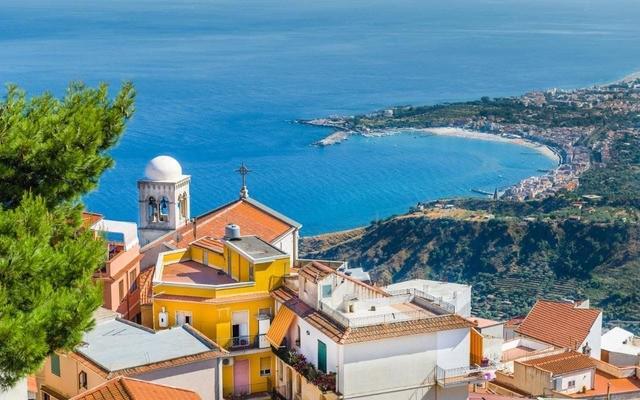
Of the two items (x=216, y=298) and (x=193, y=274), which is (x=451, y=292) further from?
(x=216, y=298)

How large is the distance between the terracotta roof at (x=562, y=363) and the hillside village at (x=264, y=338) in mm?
50

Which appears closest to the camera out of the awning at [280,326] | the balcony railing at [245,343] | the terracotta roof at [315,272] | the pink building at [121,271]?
the terracotta roof at [315,272]

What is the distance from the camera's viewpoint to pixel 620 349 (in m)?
30.5

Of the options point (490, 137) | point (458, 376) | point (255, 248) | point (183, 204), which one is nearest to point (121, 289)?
point (255, 248)

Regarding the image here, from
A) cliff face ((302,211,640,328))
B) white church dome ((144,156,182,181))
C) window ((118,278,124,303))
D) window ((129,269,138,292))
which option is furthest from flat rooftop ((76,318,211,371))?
cliff face ((302,211,640,328))

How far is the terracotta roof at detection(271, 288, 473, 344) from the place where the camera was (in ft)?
58.9

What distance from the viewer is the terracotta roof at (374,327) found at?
58.9 feet

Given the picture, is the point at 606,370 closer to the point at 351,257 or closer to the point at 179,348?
the point at 179,348

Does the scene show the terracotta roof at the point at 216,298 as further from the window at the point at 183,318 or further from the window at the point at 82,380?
the window at the point at 82,380

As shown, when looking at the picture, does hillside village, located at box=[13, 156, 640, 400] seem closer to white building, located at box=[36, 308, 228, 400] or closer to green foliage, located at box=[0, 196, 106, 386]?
white building, located at box=[36, 308, 228, 400]

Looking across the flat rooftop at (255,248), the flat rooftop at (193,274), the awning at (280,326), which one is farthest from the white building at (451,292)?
the awning at (280,326)

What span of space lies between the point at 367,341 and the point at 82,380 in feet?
16.5

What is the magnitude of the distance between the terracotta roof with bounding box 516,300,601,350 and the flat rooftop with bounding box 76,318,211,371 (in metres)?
12.9

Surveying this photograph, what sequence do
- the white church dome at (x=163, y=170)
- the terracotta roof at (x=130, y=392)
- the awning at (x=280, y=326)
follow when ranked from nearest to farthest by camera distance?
the terracotta roof at (x=130, y=392)
the awning at (x=280, y=326)
the white church dome at (x=163, y=170)
